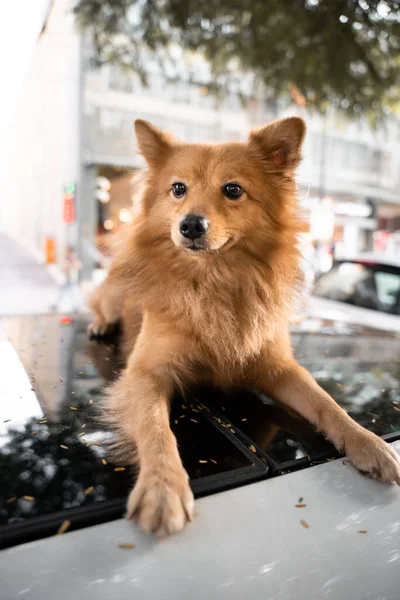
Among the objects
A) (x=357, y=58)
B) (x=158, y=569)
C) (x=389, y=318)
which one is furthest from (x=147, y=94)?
(x=158, y=569)

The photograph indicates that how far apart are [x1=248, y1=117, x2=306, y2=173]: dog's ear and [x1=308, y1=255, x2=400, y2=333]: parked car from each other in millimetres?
1677

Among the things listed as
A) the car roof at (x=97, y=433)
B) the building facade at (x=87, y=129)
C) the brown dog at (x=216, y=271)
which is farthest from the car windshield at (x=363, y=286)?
the brown dog at (x=216, y=271)

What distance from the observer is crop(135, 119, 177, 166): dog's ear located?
5.19ft

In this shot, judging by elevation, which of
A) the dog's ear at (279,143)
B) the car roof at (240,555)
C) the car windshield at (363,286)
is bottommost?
the car roof at (240,555)

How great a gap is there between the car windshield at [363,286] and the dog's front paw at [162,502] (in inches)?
112

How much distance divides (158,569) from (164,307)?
87cm

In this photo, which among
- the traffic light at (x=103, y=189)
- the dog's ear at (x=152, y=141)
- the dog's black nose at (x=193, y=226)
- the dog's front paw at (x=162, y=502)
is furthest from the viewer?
the traffic light at (x=103, y=189)

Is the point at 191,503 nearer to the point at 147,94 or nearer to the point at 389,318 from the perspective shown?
the point at 389,318

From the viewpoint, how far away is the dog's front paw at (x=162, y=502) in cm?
73

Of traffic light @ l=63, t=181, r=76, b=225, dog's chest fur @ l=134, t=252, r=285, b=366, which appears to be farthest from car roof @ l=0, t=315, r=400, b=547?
traffic light @ l=63, t=181, r=76, b=225

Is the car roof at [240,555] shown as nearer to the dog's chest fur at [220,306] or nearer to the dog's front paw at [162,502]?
the dog's front paw at [162,502]

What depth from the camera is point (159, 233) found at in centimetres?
154

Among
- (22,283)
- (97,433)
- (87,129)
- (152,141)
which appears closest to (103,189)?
(87,129)

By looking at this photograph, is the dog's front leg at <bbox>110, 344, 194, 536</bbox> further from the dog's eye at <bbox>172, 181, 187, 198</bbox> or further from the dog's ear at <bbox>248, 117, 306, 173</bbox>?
the dog's ear at <bbox>248, 117, 306, 173</bbox>
